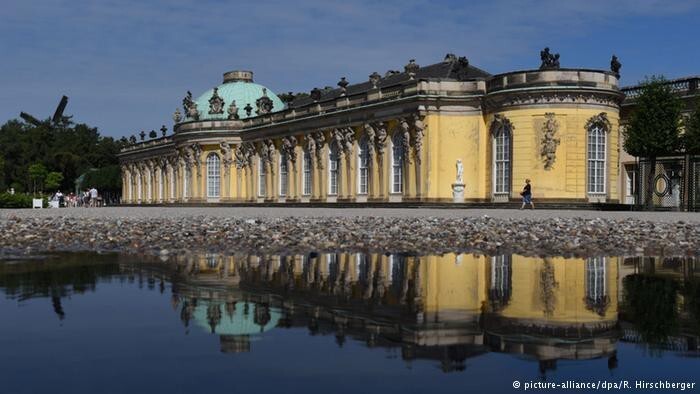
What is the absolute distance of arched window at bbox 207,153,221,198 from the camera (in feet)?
240

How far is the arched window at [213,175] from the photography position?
73188 mm

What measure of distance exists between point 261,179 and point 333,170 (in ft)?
40.3

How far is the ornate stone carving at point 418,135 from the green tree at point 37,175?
7359cm

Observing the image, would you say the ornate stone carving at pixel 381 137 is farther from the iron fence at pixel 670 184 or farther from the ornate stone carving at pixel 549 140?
the iron fence at pixel 670 184

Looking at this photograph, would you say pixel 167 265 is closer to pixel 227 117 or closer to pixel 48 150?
pixel 227 117

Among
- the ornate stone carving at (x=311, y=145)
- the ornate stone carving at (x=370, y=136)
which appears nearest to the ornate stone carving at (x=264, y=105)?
the ornate stone carving at (x=311, y=145)

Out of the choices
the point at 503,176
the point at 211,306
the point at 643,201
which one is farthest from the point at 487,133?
the point at 211,306

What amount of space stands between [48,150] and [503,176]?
293 ft

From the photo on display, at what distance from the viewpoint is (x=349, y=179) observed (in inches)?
2136

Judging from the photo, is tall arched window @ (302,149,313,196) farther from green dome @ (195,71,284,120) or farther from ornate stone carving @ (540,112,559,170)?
ornate stone carving @ (540,112,559,170)

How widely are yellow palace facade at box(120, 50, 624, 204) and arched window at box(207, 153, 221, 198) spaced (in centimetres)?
581

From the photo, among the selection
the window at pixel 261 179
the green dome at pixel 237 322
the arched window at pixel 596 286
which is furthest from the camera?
the window at pixel 261 179

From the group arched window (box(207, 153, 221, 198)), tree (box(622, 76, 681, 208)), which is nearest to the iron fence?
tree (box(622, 76, 681, 208))

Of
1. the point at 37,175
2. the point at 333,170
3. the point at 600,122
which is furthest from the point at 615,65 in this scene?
the point at 37,175
